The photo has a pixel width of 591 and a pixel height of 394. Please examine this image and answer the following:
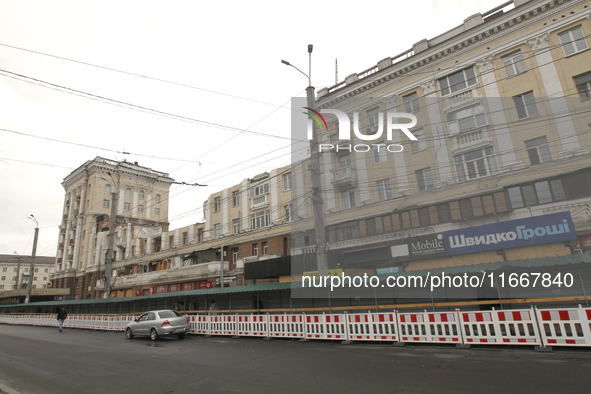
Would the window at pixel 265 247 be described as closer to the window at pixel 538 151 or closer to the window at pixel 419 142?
the window at pixel 419 142

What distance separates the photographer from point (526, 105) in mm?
20406

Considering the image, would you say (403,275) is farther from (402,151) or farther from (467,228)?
(402,151)

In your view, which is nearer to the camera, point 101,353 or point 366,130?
point 101,353

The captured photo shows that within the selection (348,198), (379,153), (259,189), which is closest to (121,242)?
(259,189)

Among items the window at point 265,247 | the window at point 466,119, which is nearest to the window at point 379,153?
the window at point 466,119

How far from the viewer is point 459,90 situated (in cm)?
2281

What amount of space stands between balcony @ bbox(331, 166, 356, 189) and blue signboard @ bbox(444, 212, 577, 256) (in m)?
7.67

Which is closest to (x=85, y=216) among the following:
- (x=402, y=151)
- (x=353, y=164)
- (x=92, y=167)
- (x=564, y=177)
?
(x=92, y=167)

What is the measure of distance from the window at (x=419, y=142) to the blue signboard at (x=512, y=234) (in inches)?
242

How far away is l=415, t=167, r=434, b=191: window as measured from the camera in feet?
74.4

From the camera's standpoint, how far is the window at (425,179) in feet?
74.4

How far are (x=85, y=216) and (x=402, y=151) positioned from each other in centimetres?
5867

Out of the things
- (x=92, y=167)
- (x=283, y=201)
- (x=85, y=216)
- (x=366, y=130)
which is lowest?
(x=283, y=201)

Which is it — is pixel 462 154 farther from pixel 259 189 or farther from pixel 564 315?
pixel 259 189
